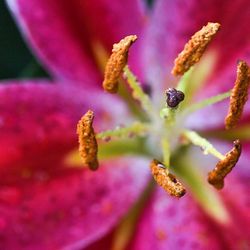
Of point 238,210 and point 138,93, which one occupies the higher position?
point 138,93

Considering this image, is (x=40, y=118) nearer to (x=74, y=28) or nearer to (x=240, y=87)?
(x=74, y=28)

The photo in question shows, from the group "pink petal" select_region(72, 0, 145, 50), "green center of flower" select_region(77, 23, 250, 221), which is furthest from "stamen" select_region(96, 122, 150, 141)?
"pink petal" select_region(72, 0, 145, 50)

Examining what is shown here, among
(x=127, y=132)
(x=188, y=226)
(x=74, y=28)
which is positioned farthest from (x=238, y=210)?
(x=74, y=28)

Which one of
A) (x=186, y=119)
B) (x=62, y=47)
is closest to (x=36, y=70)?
(x=62, y=47)

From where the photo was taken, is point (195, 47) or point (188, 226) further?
point (188, 226)

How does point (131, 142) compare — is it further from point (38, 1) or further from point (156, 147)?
point (38, 1)

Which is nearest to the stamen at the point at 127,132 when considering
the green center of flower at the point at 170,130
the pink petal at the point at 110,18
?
the green center of flower at the point at 170,130

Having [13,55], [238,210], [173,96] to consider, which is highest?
[13,55]
